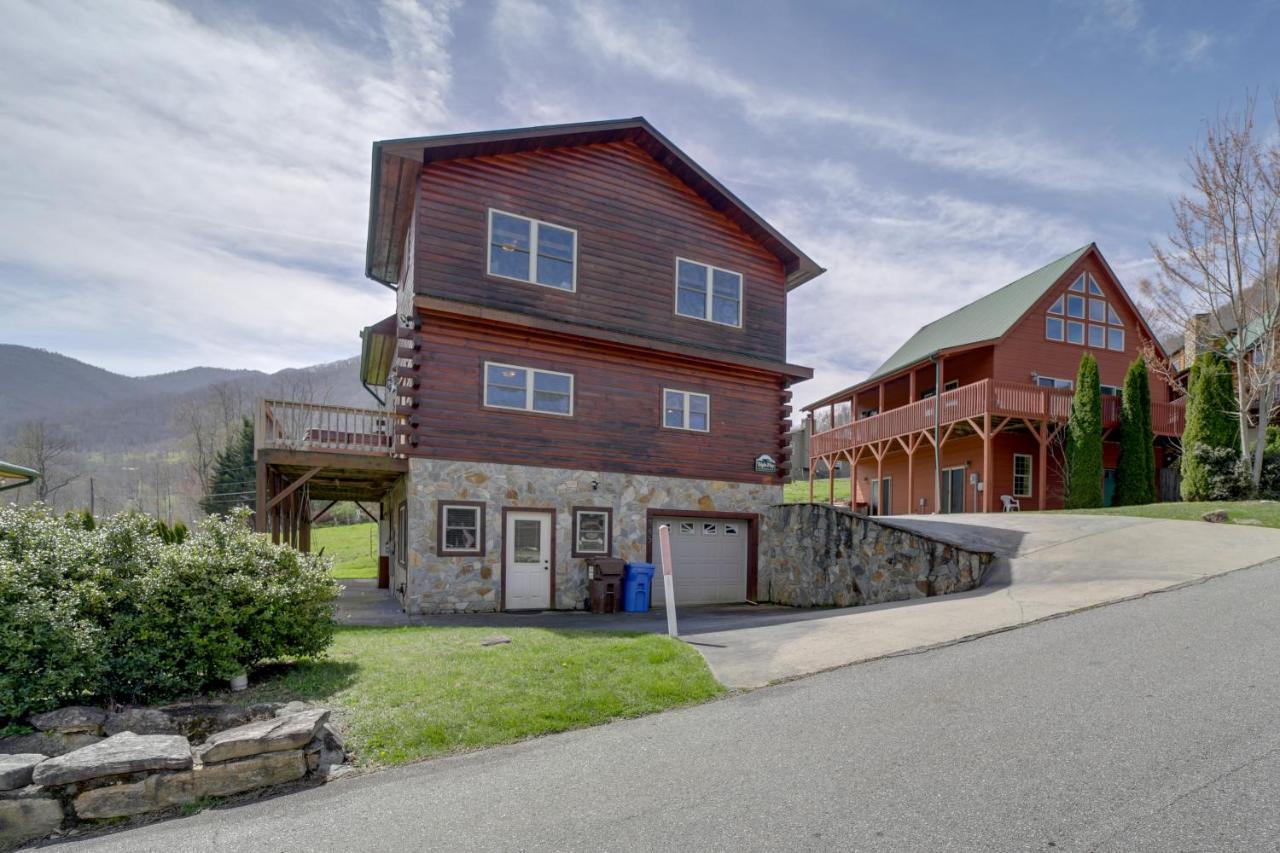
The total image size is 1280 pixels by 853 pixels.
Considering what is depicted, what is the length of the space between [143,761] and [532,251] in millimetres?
11378

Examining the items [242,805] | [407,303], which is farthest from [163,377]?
[242,805]

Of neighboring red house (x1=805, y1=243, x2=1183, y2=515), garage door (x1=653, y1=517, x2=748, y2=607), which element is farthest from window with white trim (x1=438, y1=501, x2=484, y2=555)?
neighboring red house (x1=805, y1=243, x2=1183, y2=515)

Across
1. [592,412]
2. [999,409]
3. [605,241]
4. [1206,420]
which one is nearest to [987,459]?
[999,409]

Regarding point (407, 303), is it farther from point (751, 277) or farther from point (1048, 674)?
point (1048, 674)

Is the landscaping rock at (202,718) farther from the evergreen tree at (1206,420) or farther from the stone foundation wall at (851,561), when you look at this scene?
the evergreen tree at (1206,420)

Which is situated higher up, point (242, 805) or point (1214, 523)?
point (1214, 523)

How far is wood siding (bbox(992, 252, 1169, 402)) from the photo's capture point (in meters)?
23.3

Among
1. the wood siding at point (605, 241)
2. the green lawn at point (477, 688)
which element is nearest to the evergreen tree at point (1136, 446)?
the wood siding at point (605, 241)

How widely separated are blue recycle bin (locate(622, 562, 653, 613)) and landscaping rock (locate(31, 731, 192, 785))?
928cm

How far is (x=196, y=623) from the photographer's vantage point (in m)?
6.45

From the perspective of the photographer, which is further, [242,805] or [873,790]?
[242,805]

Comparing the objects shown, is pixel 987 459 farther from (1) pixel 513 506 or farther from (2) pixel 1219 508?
(1) pixel 513 506

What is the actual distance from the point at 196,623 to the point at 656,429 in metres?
10.3

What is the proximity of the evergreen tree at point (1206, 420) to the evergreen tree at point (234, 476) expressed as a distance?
40.6 m
